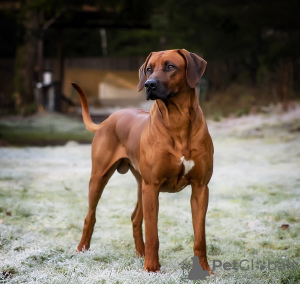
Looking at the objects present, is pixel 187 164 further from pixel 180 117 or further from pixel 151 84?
pixel 151 84

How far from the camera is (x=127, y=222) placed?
5.34 meters

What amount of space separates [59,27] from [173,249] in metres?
17.4

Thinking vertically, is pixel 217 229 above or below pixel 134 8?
below

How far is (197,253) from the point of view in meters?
3.59

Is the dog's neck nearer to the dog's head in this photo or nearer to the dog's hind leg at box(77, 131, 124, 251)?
the dog's head

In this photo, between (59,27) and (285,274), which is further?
(59,27)

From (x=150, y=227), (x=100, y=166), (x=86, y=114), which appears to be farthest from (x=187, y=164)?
(x=86, y=114)

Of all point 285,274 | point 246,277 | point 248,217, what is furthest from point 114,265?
point 248,217

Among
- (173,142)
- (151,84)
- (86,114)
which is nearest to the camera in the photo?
(151,84)

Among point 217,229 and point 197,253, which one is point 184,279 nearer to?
point 197,253

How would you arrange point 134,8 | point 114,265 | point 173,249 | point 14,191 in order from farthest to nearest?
point 134,8, point 14,191, point 173,249, point 114,265
